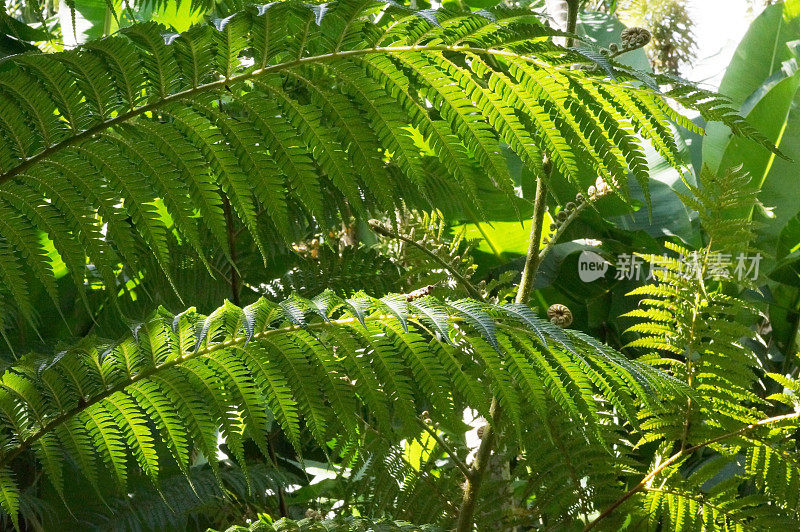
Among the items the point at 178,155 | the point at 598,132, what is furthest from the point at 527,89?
the point at 178,155

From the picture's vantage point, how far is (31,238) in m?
0.64

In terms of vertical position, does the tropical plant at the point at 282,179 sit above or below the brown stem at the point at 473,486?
above

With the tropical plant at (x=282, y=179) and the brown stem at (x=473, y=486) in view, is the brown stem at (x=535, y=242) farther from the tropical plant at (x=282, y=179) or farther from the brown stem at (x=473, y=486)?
the brown stem at (x=473, y=486)

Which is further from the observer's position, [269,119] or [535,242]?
[535,242]

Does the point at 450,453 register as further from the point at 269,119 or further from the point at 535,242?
the point at 269,119

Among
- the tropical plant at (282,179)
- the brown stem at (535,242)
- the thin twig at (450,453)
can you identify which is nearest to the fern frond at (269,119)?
the tropical plant at (282,179)

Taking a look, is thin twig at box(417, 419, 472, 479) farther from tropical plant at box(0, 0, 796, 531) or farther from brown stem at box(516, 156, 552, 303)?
brown stem at box(516, 156, 552, 303)

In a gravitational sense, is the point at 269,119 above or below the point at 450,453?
above

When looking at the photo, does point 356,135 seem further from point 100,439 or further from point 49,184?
point 100,439

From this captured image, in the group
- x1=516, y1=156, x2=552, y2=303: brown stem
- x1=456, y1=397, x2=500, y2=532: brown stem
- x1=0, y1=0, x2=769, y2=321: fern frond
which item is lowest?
x1=456, y1=397, x2=500, y2=532: brown stem

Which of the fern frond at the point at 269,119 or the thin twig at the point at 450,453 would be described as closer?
the fern frond at the point at 269,119

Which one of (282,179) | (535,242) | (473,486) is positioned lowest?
(473,486)

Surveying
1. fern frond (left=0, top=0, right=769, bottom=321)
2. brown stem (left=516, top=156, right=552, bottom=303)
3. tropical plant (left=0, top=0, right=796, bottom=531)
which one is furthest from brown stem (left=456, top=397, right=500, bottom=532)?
fern frond (left=0, top=0, right=769, bottom=321)

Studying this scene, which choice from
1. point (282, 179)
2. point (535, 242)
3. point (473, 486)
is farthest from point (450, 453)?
point (282, 179)
